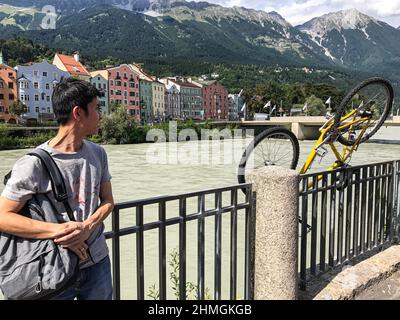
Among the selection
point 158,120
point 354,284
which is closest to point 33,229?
point 354,284

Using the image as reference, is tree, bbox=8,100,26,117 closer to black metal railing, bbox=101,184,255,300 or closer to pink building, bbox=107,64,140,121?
pink building, bbox=107,64,140,121

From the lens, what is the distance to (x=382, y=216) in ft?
13.8

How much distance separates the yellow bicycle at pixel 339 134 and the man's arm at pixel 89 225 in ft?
9.08

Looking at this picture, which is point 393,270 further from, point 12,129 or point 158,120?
point 158,120

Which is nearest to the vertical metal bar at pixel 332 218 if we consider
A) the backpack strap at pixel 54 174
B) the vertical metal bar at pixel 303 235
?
the vertical metal bar at pixel 303 235

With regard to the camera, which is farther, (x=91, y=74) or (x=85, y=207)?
(x=91, y=74)

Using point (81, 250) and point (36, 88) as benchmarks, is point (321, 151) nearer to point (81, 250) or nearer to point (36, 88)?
point (81, 250)

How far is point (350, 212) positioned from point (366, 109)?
3014 mm

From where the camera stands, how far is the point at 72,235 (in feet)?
5.86

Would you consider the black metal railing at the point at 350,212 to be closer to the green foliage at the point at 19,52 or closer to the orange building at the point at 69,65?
the orange building at the point at 69,65

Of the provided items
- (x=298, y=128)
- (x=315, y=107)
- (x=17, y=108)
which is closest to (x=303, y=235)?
(x=17, y=108)

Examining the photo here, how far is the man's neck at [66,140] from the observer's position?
74.5 inches

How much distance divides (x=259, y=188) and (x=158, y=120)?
77.3 meters

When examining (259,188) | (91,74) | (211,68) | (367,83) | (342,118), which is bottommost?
(259,188)
